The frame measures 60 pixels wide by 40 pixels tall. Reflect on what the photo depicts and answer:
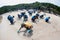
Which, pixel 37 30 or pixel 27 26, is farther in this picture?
pixel 37 30

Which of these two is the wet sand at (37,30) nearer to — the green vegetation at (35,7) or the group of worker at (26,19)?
the group of worker at (26,19)

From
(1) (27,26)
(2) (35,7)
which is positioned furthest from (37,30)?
(2) (35,7)

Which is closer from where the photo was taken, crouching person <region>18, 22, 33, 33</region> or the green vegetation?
crouching person <region>18, 22, 33, 33</region>

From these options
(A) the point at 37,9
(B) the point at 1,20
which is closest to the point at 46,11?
(A) the point at 37,9

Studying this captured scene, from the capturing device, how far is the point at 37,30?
14.1 feet

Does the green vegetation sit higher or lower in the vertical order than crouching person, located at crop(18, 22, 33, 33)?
higher

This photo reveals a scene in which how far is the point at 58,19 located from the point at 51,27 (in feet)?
Result: 1.26

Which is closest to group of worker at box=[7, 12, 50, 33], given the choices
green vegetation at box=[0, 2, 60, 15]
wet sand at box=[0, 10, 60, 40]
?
wet sand at box=[0, 10, 60, 40]

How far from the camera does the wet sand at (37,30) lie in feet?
13.3

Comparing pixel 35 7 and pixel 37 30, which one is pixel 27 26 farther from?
pixel 35 7

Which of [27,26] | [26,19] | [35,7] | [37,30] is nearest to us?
[27,26]

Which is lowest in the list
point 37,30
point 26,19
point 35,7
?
point 37,30

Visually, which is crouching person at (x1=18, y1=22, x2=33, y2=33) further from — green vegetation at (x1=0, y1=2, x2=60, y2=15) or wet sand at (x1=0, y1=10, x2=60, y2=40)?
green vegetation at (x1=0, y1=2, x2=60, y2=15)

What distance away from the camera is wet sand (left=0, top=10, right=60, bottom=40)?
13.3 feet
